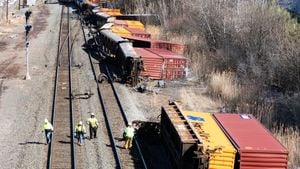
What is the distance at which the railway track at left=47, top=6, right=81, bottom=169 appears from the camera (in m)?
18.4

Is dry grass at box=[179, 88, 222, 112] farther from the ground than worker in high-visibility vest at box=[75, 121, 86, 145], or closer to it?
closer to it

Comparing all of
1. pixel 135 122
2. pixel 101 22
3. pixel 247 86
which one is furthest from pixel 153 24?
pixel 135 122

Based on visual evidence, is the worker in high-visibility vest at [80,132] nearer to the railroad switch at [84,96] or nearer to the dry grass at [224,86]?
the railroad switch at [84,96]

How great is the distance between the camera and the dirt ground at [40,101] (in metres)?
19.1

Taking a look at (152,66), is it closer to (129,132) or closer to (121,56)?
(121,56)

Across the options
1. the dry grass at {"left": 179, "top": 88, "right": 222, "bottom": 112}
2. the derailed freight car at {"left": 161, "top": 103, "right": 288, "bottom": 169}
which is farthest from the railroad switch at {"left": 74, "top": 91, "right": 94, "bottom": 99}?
the derailed freight car at {"left": 161, "top": 103, "right": 288, "bottom": 169}

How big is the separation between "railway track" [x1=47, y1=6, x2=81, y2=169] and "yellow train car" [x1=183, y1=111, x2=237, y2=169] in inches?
181

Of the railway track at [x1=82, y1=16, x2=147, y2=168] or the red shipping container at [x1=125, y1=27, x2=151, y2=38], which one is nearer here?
the railway track at [x1=82, y1=16, x2=147, y2=168]

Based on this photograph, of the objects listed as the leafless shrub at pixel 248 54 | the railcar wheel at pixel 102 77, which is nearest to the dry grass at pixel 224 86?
the leafless shrub at pixel 248 54

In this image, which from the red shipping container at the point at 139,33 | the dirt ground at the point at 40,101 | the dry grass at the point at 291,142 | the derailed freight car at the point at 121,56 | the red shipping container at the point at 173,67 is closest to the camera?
the dry grass at the point at 291,142

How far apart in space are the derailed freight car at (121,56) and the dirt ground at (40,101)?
943 millimetres

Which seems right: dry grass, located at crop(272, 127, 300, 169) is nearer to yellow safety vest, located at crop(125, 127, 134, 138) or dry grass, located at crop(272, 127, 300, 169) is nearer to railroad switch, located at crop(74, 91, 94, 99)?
yellow safety vest, located at crop(125, 127, 134, 138)

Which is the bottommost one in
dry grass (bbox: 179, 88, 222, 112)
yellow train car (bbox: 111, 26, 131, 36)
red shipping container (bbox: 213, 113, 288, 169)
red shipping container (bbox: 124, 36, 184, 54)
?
dry grass (bbox: 179, 88, 222, 112)

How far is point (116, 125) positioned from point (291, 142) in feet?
24.4
